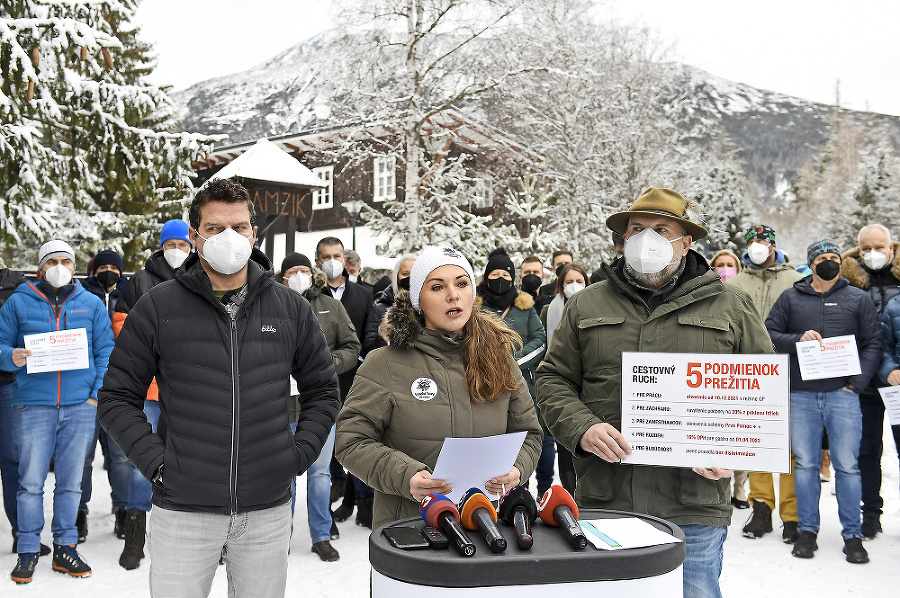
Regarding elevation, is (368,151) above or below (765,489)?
above

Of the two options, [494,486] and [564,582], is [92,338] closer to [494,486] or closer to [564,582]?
[494,486]

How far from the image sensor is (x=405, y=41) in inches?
696

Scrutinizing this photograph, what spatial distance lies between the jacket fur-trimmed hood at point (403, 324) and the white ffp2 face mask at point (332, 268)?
448 centimetres

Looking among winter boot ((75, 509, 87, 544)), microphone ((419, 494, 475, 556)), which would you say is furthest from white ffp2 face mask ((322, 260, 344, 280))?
microphone ((419, 494, 475, 556))

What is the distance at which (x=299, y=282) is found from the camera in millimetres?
6902

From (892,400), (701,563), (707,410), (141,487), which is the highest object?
(707,410)

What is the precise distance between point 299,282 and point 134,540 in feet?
8.36

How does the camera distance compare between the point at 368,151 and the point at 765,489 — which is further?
the point at 368,151

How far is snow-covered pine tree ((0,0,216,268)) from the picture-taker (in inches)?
323

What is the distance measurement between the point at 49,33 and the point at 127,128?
6.03ft

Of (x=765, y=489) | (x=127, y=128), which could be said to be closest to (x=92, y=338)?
(x=127, y=128)

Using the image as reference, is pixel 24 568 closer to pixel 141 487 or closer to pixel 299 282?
pixel 141 487

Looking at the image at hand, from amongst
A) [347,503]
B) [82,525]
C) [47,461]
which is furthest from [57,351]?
[347,503]

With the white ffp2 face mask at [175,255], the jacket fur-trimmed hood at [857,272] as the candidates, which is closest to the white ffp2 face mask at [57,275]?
the white ffp2 face mask at [175,255]
